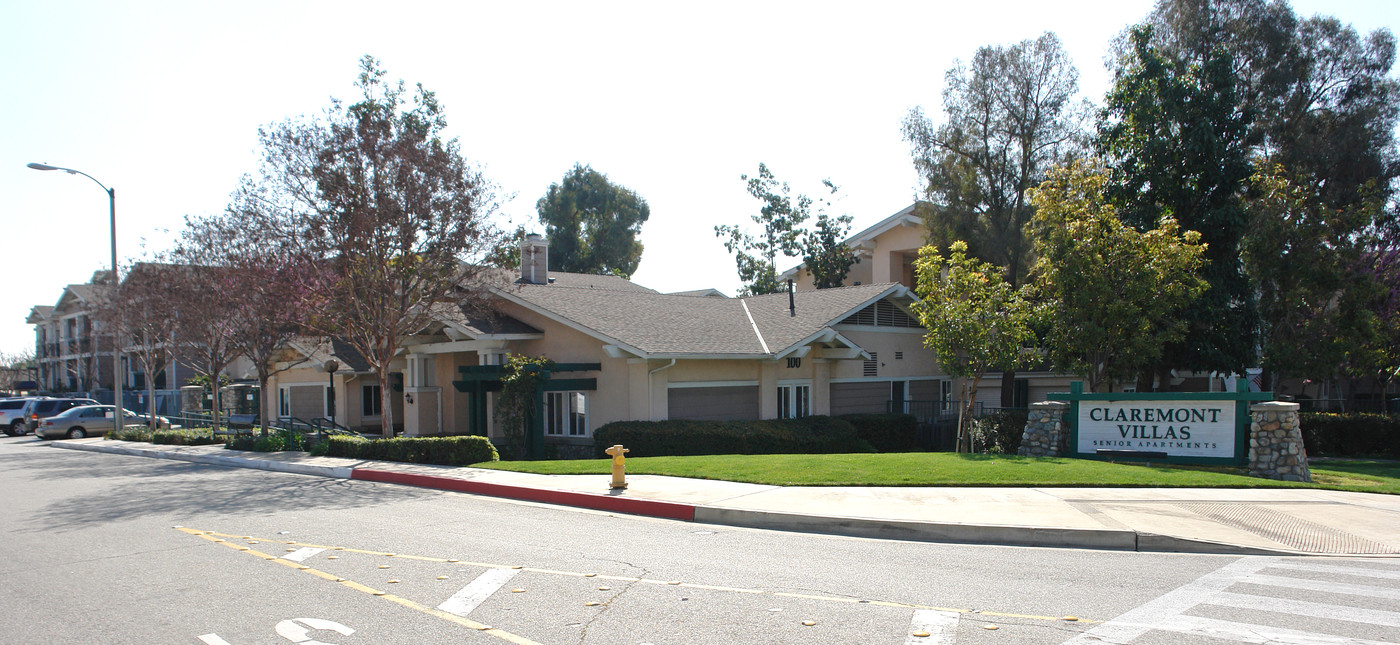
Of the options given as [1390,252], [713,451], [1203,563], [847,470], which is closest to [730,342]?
[713,451]

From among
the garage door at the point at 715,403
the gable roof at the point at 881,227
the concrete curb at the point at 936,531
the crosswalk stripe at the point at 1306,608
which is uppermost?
the gable roof at the point at 881,227

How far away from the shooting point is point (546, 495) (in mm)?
13422

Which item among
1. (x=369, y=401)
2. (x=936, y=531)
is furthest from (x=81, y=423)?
(x=936, y=531)

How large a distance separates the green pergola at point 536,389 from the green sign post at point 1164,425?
430 inches

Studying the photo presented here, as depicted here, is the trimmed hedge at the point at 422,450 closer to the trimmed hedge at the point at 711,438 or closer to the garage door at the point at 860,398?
the trimmed hedge at the point at 711,438

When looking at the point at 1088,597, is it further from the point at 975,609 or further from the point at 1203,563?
the point at 1203,563

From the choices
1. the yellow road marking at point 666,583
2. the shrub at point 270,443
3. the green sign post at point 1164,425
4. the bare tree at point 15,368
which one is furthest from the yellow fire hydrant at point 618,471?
the bare tree at point 15,368

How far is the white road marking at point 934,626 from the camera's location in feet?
19.4

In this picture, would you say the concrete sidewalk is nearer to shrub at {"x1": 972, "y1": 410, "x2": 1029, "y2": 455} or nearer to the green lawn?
the green lawn

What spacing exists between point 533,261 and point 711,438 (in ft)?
39.9

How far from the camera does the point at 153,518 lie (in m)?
12.1

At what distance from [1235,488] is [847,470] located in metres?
5.56

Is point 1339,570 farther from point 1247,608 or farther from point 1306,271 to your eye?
point 1306,271

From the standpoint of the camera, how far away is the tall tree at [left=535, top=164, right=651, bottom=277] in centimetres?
6744
